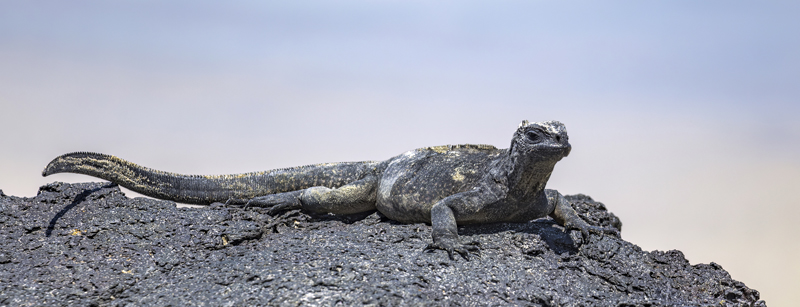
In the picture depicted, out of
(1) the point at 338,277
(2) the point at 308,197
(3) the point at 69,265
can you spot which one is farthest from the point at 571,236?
(3) the point at 69,265

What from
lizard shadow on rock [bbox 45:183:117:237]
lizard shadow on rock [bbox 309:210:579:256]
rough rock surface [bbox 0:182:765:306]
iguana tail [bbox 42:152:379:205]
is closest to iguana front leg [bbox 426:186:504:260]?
rough rock surface [bbox 0:182:765:306]

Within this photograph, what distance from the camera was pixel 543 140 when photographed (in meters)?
6.26

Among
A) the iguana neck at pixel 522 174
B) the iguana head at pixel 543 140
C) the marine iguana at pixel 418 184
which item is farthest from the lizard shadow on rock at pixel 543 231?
the iguana head at pixel 543 140

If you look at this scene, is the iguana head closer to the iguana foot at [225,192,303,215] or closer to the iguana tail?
the iguana tail

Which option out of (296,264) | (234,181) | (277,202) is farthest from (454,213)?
(234,181)

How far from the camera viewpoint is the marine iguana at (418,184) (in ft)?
21.5

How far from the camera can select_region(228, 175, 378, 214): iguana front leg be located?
8.02m

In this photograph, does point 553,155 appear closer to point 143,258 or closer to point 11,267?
point 143,258

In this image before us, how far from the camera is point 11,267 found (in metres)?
6.39

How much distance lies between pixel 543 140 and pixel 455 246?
57.7 inches

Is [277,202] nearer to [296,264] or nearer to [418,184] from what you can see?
[418,184]

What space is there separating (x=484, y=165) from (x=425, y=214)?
3.14ft

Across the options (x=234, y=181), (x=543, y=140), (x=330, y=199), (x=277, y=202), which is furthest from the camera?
(x=234, y=181)

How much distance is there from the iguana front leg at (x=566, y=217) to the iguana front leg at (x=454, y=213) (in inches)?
35.1
